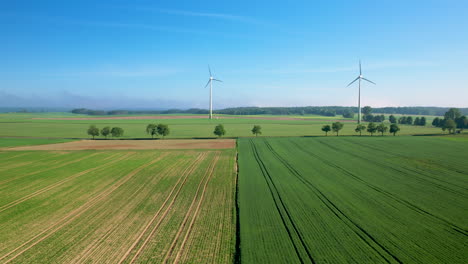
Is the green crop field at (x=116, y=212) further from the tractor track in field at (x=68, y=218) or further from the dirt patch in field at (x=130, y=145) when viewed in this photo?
the dirt patch in field at (x=130, y=145)

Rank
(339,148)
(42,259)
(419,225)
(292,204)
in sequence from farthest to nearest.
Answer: (339,148) → (292,204) → (419,225) → (42,259)

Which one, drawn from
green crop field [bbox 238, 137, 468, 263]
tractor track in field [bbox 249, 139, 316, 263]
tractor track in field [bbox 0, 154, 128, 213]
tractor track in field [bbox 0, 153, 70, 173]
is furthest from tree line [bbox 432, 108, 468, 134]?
tractor track in field [bbox 0, 153, 70, 173]

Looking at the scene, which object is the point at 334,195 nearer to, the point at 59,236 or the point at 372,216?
the point at 372,216

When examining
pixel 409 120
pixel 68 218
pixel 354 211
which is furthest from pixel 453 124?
pixel 68 218

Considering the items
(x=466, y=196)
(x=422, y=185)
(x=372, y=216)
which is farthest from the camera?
(x=422, y=185)

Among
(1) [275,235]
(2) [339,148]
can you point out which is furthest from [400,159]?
(1) [275,235]

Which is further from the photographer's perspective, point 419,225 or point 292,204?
point 292,204

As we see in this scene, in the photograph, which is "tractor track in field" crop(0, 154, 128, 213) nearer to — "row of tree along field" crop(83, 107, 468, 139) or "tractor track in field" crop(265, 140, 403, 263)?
"tractor track in field" crop(265, 140, 403, 263)
